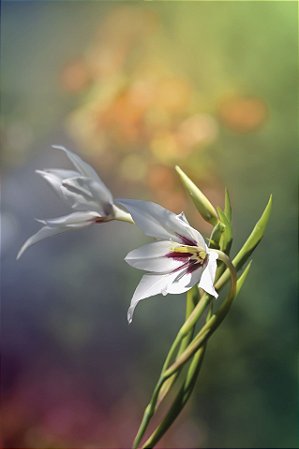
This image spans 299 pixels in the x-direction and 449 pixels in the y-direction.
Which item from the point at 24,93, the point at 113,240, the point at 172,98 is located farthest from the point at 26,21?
the point at 113,240

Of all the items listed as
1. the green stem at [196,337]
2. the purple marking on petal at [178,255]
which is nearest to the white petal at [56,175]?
the purple marking on petal at [178,255]

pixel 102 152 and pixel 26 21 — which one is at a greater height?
pixel 26 21

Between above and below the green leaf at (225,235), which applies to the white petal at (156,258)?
above

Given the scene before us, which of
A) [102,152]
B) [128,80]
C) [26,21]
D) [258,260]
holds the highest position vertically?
[26,21]

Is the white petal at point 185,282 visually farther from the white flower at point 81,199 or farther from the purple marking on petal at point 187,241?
the white flower at point 81,199

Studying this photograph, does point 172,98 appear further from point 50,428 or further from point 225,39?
point 50,428
